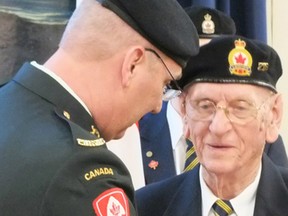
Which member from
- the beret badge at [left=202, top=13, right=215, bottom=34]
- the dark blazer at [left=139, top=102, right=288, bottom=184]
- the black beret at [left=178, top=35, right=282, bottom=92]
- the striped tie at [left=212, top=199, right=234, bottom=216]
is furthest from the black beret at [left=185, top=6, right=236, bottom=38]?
the striped tie at [left=212, top=199, right=234, bottom=216]

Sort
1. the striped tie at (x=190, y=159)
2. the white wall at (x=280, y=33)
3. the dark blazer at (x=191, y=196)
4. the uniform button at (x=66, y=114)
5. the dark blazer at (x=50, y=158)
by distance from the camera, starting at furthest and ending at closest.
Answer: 1. the white wall at (x=280, y=33)
2. the striped tie at (x=190, y=159)
3. the dark blazer at (x=191, y=196)
4. the uniform button at (x=66, y=114)
5. the dark blazer at (x=50, y=158)

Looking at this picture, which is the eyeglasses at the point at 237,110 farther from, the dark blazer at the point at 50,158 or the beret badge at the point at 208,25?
the beret badge at the point at 208,25

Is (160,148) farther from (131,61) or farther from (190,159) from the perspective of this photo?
(131,61)

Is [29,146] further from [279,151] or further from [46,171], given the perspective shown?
[279,151]

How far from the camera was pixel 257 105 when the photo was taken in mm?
1273

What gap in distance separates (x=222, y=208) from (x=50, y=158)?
0.51 meters

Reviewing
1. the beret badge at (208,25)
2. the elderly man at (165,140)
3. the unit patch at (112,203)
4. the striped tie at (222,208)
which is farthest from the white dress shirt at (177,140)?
the unit patch at (112,203)

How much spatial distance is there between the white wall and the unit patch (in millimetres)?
1511

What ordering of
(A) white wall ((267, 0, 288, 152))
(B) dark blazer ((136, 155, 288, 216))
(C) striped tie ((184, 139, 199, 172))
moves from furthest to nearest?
(A) white wall ((267, 0, 288, 152)) → (C) striped tie ((184, 139, 199, 172)) → (B) dark blazer ((136, 155, 288, 216))

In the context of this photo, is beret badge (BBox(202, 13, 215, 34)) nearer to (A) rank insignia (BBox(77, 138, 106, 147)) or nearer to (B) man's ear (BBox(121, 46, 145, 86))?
(B) man's ear (BBox(121, 46, 145, 86))

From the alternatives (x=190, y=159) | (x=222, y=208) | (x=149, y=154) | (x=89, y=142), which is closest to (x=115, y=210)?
(x=89, y=142)

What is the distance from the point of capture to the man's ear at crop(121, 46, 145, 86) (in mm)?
1019

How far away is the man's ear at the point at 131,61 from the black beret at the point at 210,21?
2.69 feet

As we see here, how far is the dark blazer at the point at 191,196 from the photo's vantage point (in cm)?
125
